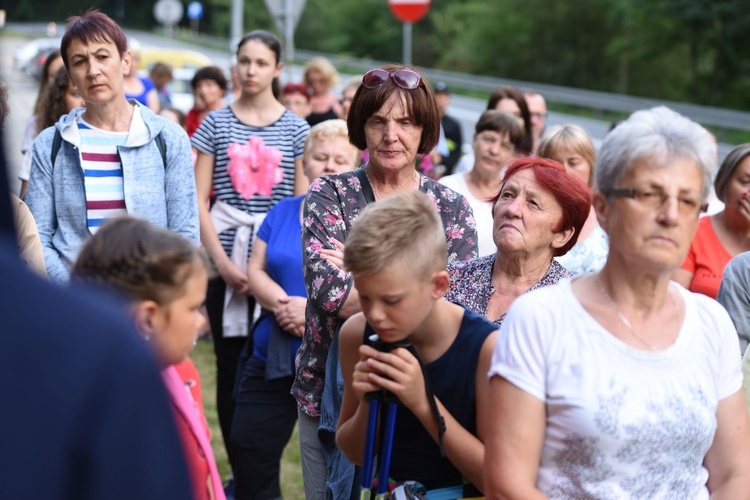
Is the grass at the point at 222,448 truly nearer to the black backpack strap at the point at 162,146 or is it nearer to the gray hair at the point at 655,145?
the black backpack strap at the point at 162,146

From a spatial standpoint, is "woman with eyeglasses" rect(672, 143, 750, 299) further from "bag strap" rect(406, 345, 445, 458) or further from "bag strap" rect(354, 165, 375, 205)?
"bag strap" rect(406, 345, 445, 458)

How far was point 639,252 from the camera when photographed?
2.36 m

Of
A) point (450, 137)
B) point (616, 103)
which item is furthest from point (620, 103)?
point (450, 137)

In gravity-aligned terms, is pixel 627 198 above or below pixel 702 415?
above

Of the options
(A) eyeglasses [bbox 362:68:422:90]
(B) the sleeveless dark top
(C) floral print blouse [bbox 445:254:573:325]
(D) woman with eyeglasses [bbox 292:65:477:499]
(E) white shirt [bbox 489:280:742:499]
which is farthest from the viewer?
(A) eyeglasses [bbox 362:68:422:90]

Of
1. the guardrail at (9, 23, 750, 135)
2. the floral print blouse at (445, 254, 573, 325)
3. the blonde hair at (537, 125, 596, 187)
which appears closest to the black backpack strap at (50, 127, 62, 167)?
the floral print blouse at (445, 254, 573, 325)

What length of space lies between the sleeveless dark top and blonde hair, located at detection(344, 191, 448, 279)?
0.23 metres

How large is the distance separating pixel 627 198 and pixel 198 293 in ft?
3.49

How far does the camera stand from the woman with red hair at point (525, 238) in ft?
11.5

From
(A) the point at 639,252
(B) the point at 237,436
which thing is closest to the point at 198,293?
(A) the point at 639,252

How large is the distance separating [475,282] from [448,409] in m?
0.85

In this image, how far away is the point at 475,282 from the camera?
353cm

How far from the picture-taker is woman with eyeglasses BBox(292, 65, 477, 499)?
3631 mm

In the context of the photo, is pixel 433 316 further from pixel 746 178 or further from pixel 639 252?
pixel 746 178
